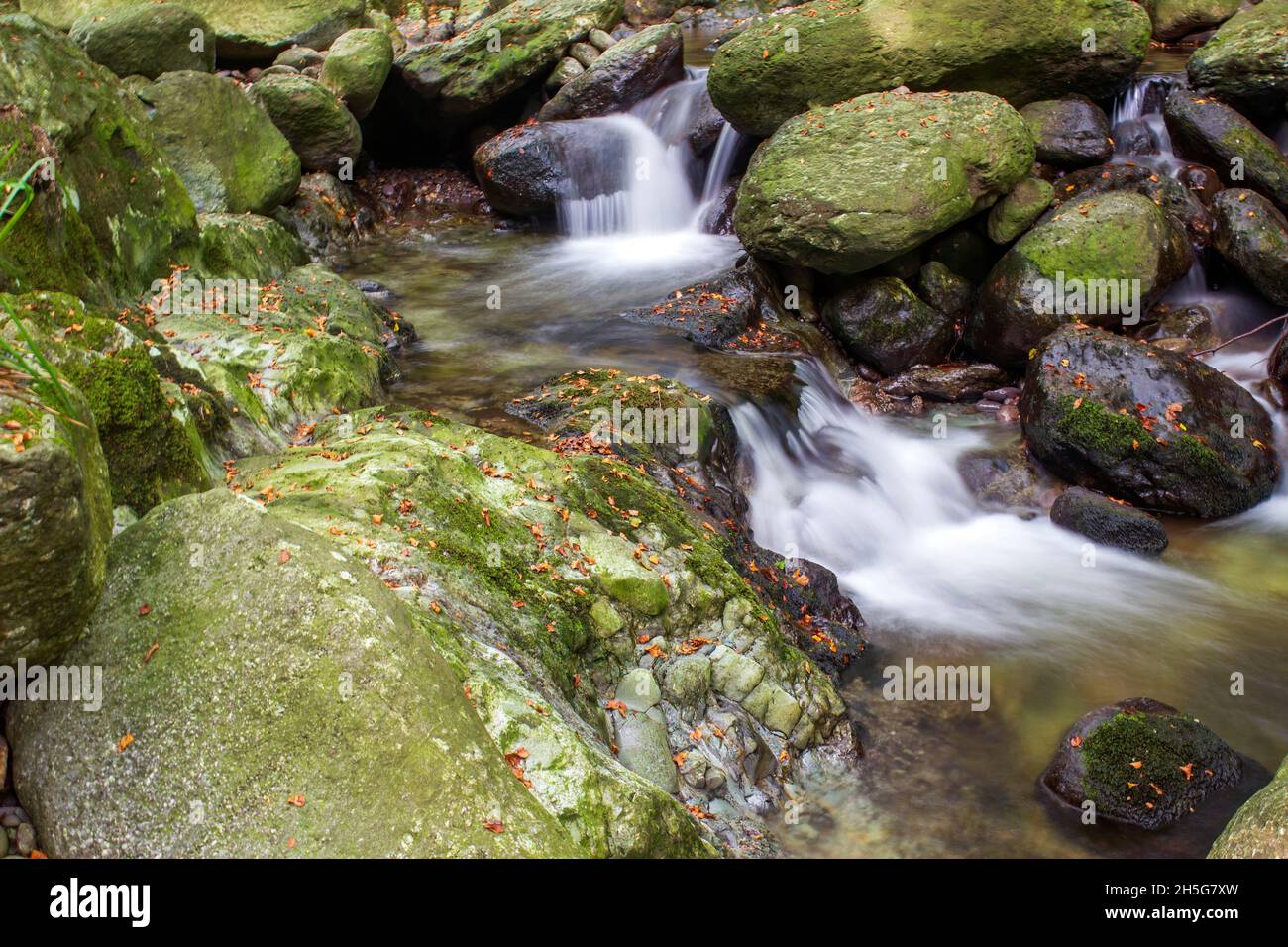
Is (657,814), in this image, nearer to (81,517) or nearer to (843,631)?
(81,517)

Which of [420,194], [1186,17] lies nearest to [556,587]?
[420,194]

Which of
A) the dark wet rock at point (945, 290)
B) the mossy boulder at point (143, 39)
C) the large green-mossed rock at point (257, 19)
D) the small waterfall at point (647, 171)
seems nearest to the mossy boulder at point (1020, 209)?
the dark wet rock at point (945, 290)

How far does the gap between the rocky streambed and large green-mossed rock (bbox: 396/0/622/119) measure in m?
0.14

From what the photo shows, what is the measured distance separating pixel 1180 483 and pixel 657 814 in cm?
748

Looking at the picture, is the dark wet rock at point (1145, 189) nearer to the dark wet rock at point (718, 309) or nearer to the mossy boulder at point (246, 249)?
the dark wet rock at point (718, 309)

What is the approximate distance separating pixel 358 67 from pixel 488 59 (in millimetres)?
2555

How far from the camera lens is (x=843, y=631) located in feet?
24.7

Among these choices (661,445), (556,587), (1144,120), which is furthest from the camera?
(1144,120)

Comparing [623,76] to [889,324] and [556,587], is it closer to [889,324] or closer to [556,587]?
[889,324]

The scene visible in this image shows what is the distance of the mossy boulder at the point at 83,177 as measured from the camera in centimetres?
602

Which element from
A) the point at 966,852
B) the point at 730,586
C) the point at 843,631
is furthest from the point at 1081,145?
the point at 966,852

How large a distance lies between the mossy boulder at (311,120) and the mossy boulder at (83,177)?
5.20 meters

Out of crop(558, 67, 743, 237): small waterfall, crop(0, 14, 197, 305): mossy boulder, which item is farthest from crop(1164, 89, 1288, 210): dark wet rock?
crop(0, 14, 197, 305): mossy boulder

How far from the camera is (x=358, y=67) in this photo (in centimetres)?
1570
